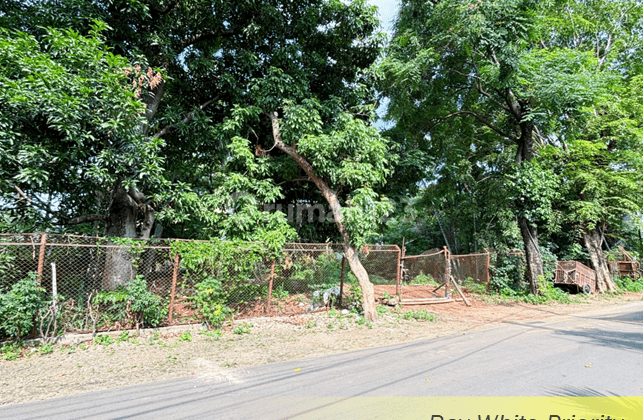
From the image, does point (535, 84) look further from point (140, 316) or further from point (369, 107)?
point (140, 316)

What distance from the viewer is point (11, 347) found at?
538cm

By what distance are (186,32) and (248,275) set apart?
25.0 feet

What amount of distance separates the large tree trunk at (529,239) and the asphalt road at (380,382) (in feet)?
24.5

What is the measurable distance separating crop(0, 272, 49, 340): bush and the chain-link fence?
0.68 feet

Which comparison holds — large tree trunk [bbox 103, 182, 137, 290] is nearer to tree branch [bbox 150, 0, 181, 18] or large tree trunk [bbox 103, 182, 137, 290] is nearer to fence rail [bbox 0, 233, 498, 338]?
fence rail [bbox 0, 233, 498, 338]

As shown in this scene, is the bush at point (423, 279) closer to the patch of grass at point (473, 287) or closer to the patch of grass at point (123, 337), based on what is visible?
the patch of grass at point (473, 287)

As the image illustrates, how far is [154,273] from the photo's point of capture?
745 centimetres

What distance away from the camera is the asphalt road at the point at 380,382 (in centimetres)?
369

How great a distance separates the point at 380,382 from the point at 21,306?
582 cm

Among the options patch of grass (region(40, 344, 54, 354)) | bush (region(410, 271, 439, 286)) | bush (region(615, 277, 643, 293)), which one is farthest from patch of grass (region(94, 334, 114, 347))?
bush (region(615, 277, 643, 293))

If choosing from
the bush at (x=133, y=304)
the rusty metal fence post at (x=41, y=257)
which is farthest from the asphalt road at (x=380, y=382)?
the rusty metal fence post at (x=41, y=257)

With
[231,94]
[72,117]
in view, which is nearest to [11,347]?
[72,117]

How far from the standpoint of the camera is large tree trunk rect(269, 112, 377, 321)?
8711 millimetres

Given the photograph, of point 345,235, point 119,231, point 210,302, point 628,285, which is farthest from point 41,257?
point 628,285
